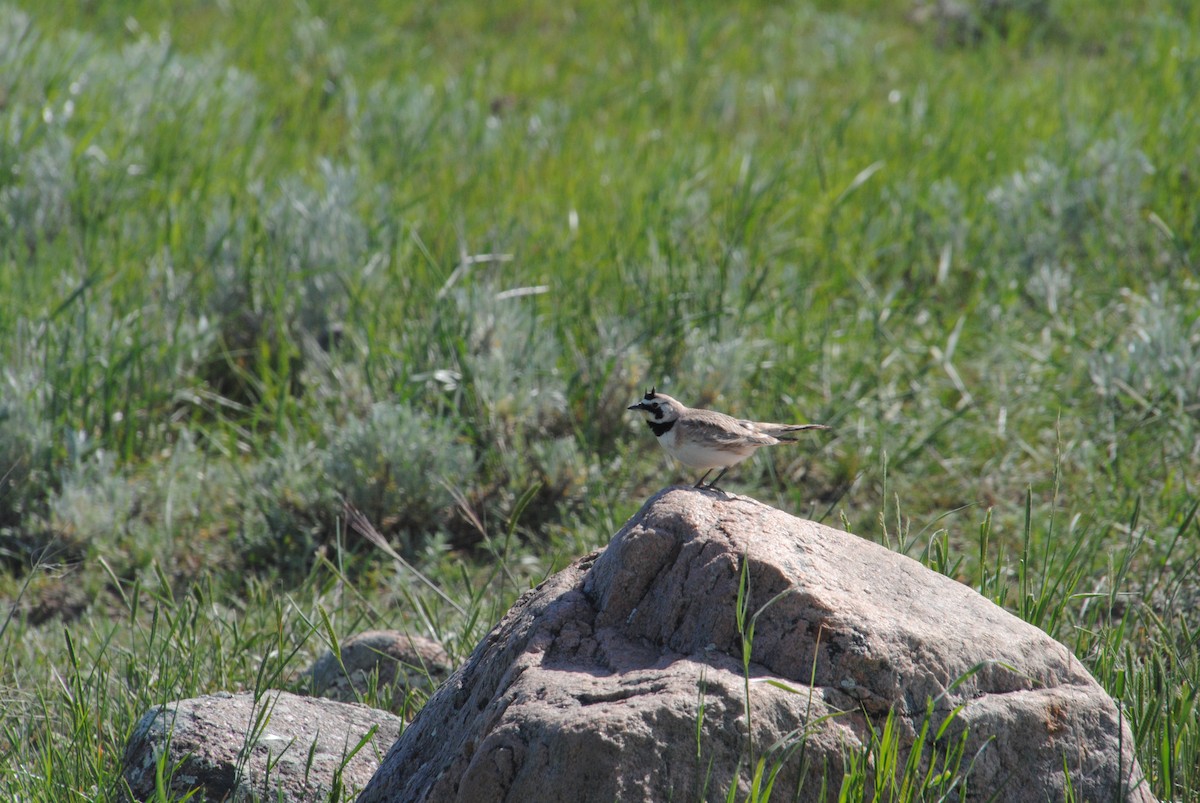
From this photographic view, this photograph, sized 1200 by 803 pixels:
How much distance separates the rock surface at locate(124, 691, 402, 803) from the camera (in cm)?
300

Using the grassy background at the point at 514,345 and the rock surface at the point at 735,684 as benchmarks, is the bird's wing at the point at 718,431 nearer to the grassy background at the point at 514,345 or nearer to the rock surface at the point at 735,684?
the grassy background at the point at 514,345

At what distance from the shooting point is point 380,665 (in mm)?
3949

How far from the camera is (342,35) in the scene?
10.1m

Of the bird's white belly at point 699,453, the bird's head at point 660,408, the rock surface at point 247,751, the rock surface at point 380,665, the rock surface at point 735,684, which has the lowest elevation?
the rock surface at point 380,665

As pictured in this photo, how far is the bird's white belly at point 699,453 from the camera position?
3.92 m

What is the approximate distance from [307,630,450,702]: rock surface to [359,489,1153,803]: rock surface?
3.39 feet

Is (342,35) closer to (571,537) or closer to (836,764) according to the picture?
(571,537)

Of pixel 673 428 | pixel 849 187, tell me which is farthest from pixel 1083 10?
pixel 673 428

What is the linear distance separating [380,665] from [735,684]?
5.90 ft

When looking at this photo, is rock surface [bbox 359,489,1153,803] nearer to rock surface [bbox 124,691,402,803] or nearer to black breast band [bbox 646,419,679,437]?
rock surface [bbox 124,691,402,803]

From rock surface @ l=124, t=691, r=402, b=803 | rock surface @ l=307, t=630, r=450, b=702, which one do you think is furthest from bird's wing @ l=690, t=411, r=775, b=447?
rock surface @ l=124, t=691, r=402, b=803

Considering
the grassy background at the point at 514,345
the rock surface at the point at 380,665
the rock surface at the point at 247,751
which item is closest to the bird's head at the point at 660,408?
the grassy background at the point at 514,345

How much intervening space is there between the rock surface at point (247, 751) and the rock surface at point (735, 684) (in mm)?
293

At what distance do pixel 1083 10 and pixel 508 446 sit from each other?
8320 millimetres
